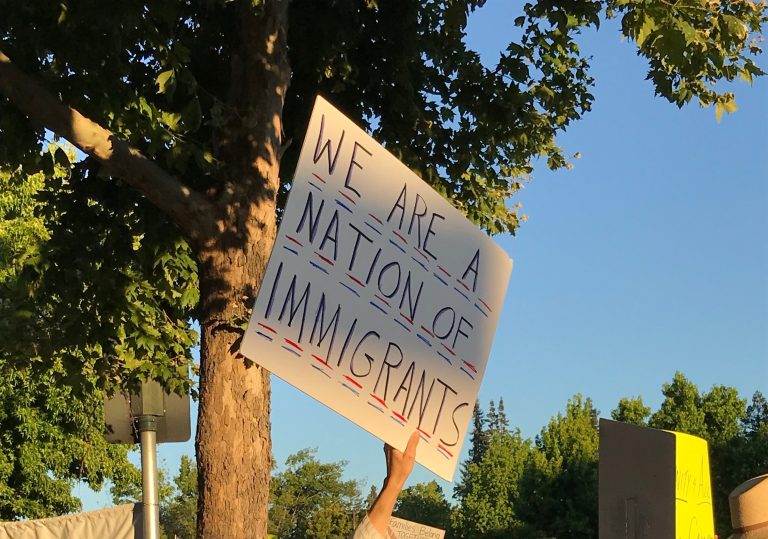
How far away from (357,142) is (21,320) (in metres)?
7.90

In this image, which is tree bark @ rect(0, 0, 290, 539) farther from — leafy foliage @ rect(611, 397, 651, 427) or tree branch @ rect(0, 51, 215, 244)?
leafy foliage @ rect(611, 397, 651, 427)

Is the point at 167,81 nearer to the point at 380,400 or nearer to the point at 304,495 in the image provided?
the point at 380,400

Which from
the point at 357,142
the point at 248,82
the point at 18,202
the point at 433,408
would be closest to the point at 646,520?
the point at 433,408

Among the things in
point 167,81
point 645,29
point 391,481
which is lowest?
point 391,481

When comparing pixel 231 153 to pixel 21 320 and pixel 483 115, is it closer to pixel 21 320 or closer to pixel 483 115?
pixel 483 115

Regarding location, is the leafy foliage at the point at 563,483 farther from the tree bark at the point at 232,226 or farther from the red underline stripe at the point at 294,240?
the red underline stripe at the point at 294,240

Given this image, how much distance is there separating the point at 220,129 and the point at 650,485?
392 centimetres

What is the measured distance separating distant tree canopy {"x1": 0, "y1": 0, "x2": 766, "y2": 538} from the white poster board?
3.95 m

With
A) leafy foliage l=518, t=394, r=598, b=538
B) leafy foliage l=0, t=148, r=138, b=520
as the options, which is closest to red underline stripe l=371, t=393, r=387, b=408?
leafy foliage l=0, t=148, r=138, b=520

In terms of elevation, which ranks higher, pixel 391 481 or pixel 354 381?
pixel 354 381

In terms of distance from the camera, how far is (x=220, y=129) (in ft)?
27.2

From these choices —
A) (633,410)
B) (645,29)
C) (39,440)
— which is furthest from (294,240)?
(633,410)

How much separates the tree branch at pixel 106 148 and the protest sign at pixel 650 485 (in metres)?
3.13

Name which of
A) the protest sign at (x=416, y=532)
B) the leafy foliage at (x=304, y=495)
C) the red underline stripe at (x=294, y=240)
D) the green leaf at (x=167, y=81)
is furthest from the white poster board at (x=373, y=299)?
the leafy foliage at (x=304, y=495)
